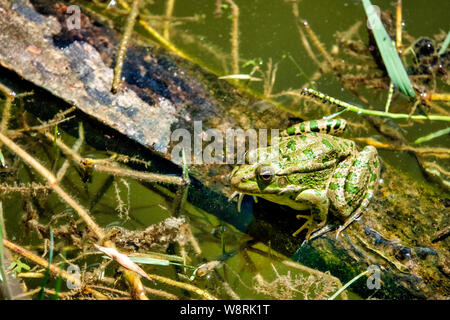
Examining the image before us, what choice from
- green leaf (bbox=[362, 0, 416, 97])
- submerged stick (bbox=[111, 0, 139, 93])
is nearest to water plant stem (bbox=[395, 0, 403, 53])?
green leaf (bbox=[362, 0, 416, 97])

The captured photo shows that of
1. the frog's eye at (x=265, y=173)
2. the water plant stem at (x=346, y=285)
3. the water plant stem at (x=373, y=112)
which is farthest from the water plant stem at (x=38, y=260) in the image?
the water plant stem at (x=373, y=112)

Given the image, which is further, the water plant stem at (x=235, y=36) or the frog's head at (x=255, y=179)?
the water plant stem at (x=235, y=36)

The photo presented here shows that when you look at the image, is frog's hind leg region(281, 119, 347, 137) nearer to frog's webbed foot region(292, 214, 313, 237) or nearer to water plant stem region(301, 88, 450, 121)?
water plant stem region(301, 88, 450, 121)

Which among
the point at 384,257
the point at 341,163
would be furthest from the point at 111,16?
the point at 384,257

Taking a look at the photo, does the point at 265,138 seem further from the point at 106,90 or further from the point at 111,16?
the point at 111,16

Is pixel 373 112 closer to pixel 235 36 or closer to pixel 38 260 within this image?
pixel 235 36

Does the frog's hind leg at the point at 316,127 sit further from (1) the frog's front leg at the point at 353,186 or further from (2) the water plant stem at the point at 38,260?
(2) the water plant stem at the point at 38,260

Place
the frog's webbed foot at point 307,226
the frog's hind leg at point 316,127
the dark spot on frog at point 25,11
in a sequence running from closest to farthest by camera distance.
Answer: the frog's webbed foot at point 307,226 → the frog's hind leg at point 316,127 → the dark spot on frog at point 25,11
